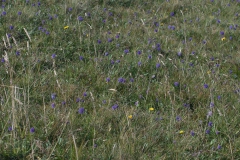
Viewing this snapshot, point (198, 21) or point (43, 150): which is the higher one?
point (43, 150)

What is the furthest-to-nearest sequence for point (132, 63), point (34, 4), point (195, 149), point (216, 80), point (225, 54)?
point (34, 4) → point (225, 54) → point (132, 63) → point (216, 80) → point (195, 149)

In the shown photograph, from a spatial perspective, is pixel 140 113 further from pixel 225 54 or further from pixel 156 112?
pixel 225 54

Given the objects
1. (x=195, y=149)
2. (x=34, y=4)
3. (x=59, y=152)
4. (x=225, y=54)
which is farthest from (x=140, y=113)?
(x=34, y=4)

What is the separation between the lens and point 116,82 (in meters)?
3.82

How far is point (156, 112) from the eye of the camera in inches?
137

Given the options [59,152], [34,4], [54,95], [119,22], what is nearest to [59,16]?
[34,4]

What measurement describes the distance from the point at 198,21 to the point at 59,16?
215cm

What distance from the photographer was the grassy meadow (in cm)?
281

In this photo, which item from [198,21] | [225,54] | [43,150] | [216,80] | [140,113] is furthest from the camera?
[198,21]

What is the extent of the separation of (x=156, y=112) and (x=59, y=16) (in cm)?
239

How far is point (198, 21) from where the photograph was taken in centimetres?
592

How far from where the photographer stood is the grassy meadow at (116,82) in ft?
9.23

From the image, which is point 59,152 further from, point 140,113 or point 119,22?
point 119,22

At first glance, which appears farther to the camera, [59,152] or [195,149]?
[195,149]
